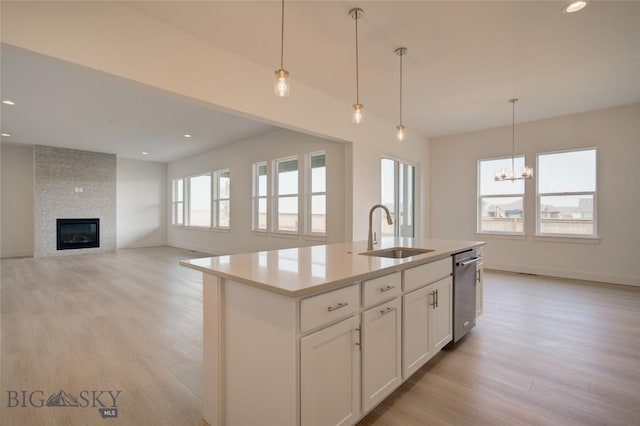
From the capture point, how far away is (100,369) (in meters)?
2.38

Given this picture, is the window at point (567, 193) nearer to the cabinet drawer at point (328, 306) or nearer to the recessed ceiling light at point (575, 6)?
the recessed ceiling light at point (575, 6)

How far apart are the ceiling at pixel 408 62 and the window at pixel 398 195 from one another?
3.26 ft

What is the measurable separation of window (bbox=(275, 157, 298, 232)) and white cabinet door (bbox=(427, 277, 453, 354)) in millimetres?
3958

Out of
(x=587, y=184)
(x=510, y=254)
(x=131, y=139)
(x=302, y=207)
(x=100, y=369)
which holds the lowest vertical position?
(x=100, y=369)

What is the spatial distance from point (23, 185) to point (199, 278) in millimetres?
6808

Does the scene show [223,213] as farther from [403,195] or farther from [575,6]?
[575,6]

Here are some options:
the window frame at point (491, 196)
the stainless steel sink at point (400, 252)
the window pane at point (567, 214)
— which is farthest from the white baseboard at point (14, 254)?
the window pane at point (567, 214)

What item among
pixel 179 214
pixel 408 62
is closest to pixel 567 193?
pixel 408 62

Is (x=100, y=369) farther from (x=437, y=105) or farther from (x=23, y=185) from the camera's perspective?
(x=23, y=185)

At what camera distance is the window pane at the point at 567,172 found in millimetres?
5297

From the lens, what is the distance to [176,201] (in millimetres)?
10438

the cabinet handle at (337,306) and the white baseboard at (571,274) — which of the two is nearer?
the cabinet handle at (337,306)

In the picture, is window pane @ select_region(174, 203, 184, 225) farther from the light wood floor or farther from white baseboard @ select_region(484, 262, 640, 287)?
white baseboard @ select_region(484, 262, 640, 287)

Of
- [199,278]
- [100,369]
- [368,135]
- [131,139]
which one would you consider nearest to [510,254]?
[368,135]
